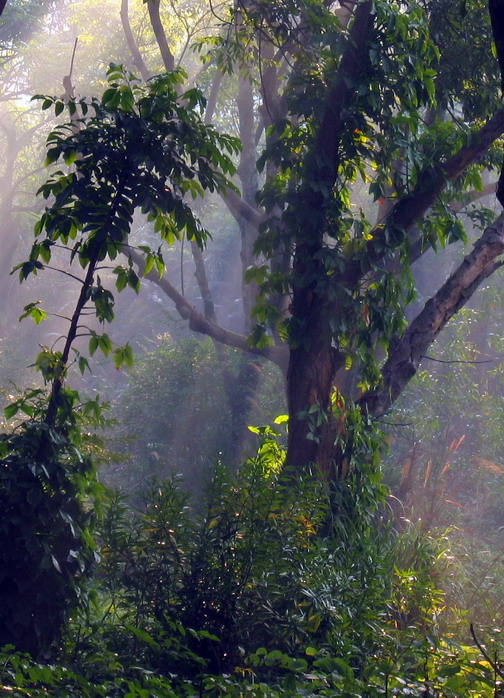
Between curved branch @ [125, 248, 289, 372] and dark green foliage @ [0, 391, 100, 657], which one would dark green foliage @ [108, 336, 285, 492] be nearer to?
curved branch @ [125, 248, 289, 372]

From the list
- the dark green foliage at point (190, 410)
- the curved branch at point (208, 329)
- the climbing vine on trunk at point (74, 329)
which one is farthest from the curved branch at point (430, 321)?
the dark green foliage at point (190, 410)

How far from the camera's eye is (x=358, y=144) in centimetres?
555

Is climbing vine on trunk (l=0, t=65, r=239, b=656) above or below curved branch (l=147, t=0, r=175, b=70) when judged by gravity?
below

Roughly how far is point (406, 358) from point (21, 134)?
64.7 feet

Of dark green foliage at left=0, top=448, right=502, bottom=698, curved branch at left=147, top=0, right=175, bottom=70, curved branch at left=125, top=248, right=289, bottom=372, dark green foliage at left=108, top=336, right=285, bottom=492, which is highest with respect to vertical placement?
curved branch at left=147, top=0, right=175, bottom=70

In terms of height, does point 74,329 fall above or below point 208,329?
below

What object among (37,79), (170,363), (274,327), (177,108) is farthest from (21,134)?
(177,108)

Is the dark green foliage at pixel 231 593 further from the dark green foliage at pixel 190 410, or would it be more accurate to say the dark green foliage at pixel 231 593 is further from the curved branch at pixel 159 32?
the dark green foliage at pixel 190 410

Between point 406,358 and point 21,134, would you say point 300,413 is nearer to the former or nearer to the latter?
point 406,358

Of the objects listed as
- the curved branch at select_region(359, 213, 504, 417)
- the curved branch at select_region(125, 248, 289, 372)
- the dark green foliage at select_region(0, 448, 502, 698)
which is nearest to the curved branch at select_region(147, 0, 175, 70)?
the curved branch at select_region(125, 248, 289, 372)

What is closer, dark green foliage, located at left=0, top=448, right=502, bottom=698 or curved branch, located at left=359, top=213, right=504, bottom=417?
dark green foliage, located at left=0, top=448, right=502, bottom=698

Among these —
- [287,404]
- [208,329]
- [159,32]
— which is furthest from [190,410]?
[287,404]

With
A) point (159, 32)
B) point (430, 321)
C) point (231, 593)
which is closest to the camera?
point (231, 593)

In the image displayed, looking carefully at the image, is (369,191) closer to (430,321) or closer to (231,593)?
(430,321)
